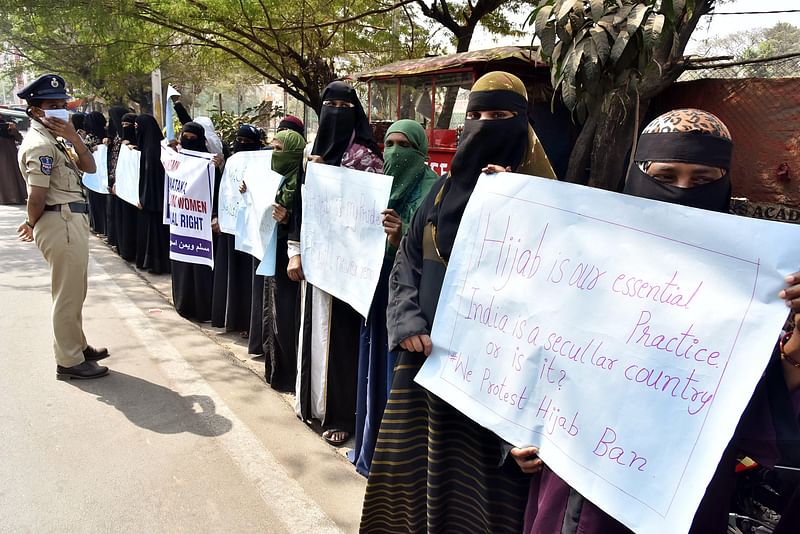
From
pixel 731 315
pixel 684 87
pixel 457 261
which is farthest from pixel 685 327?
pixel 684 87

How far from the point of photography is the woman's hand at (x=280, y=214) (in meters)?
3.31

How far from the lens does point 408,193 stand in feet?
8.23

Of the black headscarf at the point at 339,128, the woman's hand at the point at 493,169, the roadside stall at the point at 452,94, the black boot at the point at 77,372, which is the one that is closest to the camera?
the woman's hand at the point at 493,169

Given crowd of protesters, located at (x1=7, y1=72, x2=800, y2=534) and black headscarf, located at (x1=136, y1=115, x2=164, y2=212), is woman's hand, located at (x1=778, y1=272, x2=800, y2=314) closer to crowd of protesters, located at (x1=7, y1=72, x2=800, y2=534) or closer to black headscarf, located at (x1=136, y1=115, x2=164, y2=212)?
crowd of protesters, located at (x1=7, y1=72, x2=800, y2=534)

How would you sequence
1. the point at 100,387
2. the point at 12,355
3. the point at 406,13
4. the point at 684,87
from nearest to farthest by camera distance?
1. the point at 100,387
2. the point at 12,355
3. the point at 684,87
4. the point at 406,13

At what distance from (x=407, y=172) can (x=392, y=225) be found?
0.30 meters

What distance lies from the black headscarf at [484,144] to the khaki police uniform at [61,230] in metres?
2.79

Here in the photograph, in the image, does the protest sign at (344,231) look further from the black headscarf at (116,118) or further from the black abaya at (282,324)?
the black headscarf at (116,118)

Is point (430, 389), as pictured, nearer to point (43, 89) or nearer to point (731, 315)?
point (731, 315)

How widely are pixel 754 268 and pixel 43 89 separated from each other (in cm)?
383

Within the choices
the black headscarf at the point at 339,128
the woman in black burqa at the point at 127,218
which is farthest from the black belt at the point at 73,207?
the woman in black burqa at the point at 127,218

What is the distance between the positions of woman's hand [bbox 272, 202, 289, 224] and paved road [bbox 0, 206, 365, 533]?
1154mm

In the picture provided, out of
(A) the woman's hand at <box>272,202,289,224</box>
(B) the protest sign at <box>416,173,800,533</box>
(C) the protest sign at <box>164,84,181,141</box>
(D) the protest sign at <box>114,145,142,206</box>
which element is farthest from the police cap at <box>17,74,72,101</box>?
(B) the protest sign at <box>416,173,800,533</box>

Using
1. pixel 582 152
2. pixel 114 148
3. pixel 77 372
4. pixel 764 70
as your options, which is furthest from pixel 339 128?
pixel 764 70
